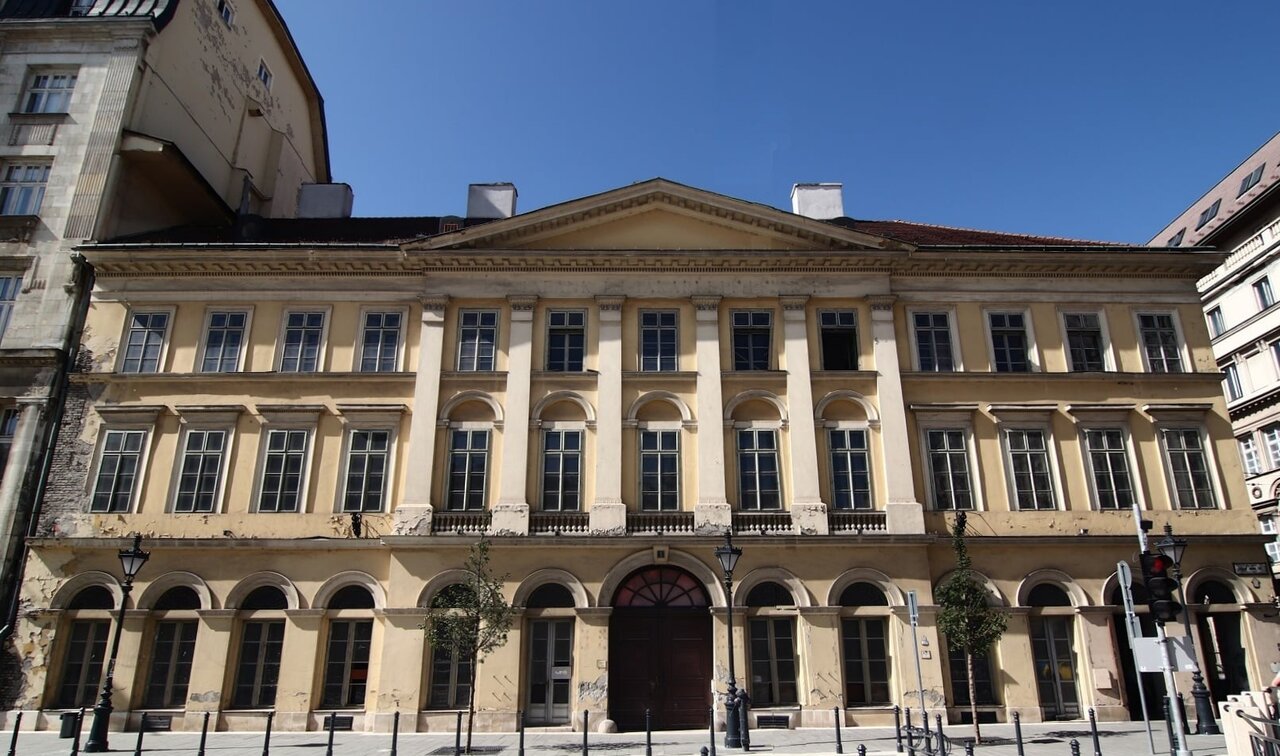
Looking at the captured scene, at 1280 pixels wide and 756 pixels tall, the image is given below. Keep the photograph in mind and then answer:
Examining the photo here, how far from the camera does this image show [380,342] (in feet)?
81.8

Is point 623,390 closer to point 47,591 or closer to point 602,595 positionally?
point 602,595

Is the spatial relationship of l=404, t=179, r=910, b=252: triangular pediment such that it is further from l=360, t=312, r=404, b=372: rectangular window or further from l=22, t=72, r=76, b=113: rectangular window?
l=22, t=72, r=76, b=113: rectangular window

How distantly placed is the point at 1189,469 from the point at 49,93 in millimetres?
37168

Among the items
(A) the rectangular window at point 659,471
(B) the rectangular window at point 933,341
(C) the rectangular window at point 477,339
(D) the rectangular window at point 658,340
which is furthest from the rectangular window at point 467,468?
(B) the rectangular window at point 933,341

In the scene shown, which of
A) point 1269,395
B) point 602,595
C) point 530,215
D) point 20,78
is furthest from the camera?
point 1269,395

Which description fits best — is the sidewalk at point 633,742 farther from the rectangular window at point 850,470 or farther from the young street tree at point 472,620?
the rectangular window at point 850,470

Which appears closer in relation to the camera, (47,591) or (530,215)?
(47,591)

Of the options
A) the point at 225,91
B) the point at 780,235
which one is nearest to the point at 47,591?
the point at 225,91

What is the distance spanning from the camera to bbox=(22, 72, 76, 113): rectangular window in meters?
27.5

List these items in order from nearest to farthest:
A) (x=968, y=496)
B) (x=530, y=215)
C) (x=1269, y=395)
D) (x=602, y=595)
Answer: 1. (x=602, y=595)
2. (x=968, y=496)
3. (x=530, y=215)
4. (x=1269, y=395)

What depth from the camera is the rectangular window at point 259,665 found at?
21.6 metres

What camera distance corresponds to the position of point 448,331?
24.8 meters

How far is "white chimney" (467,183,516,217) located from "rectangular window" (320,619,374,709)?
14384 millimetres

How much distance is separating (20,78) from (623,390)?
890 inches
